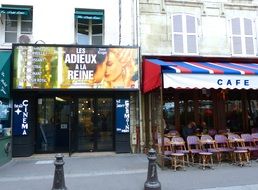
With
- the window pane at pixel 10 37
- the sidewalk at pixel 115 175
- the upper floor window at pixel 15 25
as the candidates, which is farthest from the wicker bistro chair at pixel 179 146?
the window pane at pixel 10 37

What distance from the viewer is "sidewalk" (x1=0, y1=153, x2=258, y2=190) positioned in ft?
25.0

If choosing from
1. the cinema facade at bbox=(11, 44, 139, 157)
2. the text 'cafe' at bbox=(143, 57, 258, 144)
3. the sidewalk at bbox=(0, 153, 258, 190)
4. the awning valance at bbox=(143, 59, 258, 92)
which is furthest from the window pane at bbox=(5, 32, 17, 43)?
the awning valance at bbox=(143, 59, 258, 92)

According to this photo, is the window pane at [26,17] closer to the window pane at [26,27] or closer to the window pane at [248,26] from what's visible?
the window pane at [26,27]

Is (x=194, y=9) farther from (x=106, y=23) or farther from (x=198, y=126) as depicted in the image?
(x=198, y=126)

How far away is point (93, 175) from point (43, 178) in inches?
53.1

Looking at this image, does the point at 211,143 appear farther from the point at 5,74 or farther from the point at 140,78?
the point at 5,74

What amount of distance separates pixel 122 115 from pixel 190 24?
4.83 meters

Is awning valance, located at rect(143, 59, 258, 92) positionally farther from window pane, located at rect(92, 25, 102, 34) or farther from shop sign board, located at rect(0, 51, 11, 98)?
shop sign board, located at rect(0, 51, 11, 98)

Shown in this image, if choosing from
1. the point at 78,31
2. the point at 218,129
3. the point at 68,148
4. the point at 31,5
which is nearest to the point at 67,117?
the point at 68,148

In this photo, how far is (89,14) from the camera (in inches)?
504

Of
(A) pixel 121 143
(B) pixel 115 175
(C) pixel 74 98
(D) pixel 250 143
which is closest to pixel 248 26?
(D) pixel 250 143

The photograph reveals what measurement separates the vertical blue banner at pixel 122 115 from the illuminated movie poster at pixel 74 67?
797 millimetres

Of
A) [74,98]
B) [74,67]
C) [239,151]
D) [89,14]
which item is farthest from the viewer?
[89,14]

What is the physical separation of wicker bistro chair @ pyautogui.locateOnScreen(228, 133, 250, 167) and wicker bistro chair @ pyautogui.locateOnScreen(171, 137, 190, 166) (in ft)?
5.04
